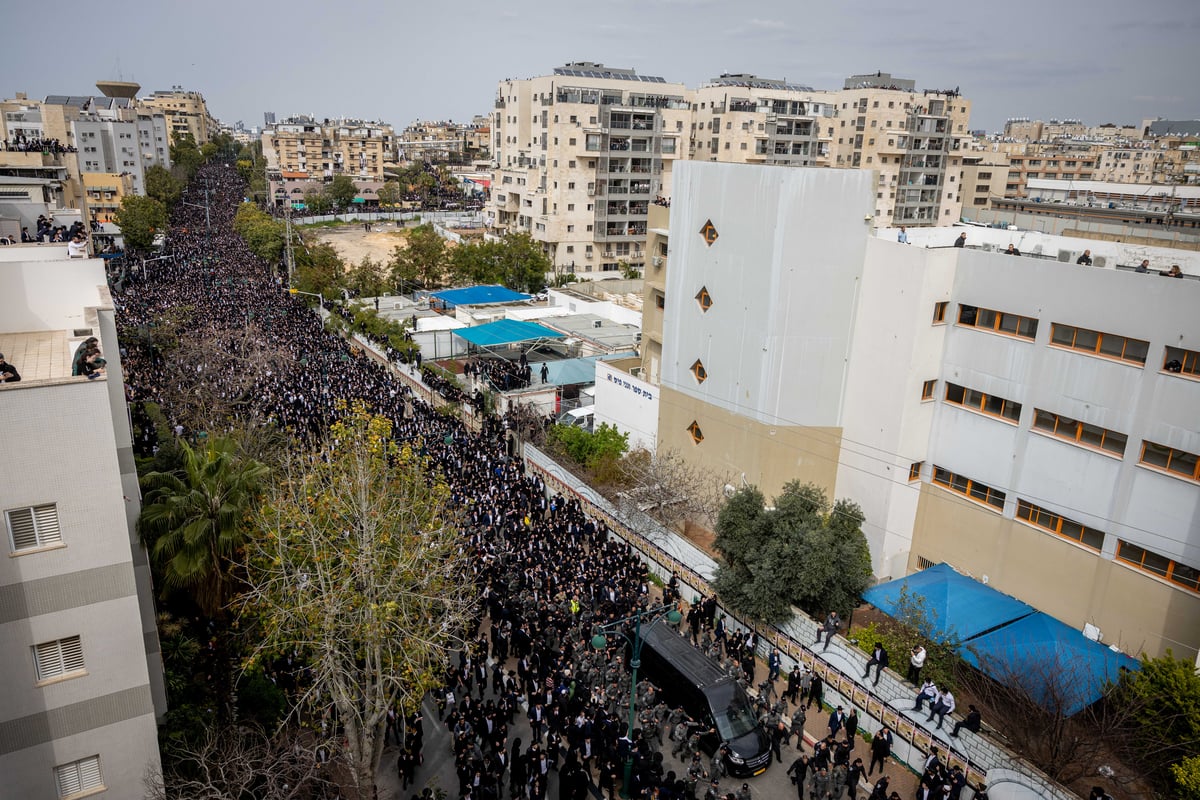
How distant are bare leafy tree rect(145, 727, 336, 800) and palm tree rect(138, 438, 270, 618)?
2262 mm

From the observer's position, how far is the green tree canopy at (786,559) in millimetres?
16266

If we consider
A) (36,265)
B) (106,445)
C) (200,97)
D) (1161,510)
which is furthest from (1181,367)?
(200,97)

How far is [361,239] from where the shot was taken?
86.4 metres

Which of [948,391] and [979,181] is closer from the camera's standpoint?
[948,391]

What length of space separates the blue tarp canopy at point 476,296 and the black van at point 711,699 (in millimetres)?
29645

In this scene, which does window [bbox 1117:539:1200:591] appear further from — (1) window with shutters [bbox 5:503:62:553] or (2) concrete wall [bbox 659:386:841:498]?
(1) window with shutters [bbox 5:503:62:553]

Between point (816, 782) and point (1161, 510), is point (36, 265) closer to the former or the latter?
point (816, 782)

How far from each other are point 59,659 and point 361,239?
81.5 metres

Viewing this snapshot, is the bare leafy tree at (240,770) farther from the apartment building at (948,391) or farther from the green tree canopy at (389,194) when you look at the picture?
the green tree canopy at (389,194)

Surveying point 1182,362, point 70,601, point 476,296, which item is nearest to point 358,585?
point 70,601

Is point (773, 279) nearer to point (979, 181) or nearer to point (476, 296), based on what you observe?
point (476, 296)

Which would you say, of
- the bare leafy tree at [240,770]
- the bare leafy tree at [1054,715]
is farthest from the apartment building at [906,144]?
the bare leafy tree at [240,770]

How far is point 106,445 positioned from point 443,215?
93497 mm

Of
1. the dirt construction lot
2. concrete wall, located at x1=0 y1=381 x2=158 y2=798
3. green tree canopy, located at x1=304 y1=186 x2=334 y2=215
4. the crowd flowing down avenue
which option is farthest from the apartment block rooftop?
green tree canopy, located at x1=304 y1=186 x2=334 y2=215
